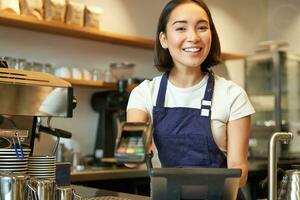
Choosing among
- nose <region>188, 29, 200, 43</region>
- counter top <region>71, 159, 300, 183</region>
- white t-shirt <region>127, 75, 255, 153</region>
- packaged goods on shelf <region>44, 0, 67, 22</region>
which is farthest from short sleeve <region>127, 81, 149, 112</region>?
packaged goods on shelf <region>44, 0, 67, 22</region>

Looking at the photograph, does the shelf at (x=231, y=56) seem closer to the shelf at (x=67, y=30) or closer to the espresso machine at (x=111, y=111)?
the shelf at (x=67, y=30)

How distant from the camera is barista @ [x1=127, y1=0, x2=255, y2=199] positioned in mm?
1528

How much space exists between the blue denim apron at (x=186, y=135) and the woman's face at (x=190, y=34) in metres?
0.14

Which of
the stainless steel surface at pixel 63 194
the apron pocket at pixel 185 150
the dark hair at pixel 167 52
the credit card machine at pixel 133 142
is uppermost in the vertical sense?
the dark hair at pixel 167 52

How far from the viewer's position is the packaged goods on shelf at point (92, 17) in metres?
3.50

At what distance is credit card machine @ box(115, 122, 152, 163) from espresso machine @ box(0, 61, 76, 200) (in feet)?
1.22

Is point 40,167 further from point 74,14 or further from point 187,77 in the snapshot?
A: point 74,14

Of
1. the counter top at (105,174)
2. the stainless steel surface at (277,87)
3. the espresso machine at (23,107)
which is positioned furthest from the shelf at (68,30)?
the espresso machine at (23,107)

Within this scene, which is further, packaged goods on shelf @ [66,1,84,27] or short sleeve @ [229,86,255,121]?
packaged goods on shelf @ [66,1,84,27]

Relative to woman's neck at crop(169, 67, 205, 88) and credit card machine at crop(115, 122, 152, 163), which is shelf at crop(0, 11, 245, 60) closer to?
woman's neck at crop(169, 67, 205, 88)

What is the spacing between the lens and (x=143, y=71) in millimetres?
4168

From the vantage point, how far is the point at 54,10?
3273 millimetres

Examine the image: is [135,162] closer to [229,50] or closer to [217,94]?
[217,94]

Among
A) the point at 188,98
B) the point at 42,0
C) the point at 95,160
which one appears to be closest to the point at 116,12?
the point at 42,0
